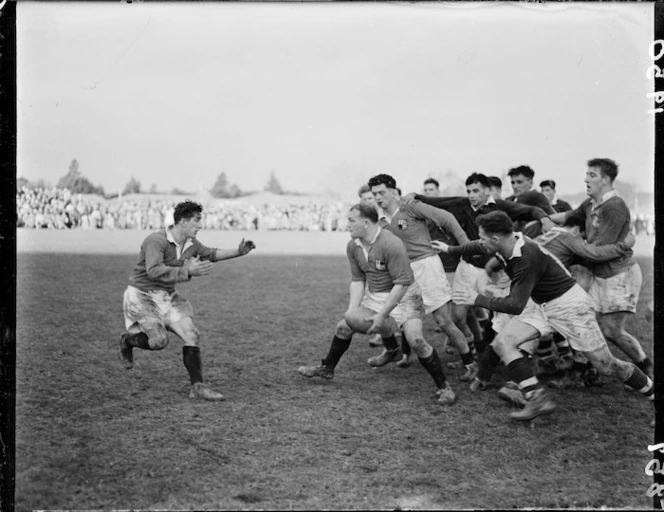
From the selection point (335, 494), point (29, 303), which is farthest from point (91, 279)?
point (335, 494)

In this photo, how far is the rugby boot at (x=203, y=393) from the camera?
5297 millimetres

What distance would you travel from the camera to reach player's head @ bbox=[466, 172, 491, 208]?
667 cm

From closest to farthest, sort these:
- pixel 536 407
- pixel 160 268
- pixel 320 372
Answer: pixel 536 407, pixel 160 268, pixel 320 372

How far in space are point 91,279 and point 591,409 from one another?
26.8 ft

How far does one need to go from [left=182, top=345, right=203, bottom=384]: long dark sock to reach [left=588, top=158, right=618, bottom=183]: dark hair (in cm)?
389

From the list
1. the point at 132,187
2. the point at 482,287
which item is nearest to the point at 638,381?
the point at 482,287

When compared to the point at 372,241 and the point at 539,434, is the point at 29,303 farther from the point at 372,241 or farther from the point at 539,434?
the point at 539,434

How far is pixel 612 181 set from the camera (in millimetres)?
5535

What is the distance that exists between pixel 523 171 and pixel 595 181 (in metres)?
1.50

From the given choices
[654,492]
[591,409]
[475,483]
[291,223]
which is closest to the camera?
[654,492]

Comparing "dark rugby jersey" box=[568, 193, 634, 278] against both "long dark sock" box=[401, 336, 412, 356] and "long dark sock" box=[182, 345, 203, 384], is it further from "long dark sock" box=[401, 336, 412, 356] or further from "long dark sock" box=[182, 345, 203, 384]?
"long dark sock" box=[182, 345, 203, 384]

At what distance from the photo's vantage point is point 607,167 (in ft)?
18.1

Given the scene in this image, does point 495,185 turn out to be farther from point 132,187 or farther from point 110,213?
point 110,213

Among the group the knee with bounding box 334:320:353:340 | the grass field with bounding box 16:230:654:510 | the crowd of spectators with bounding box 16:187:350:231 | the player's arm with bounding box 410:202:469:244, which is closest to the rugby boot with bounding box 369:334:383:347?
the grass field with bounding box 16:230:654:510
